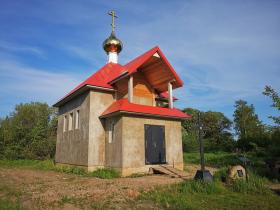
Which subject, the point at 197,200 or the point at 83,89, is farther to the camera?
the point at 83,89

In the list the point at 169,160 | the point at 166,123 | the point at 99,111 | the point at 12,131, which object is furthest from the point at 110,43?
the point at 12,131

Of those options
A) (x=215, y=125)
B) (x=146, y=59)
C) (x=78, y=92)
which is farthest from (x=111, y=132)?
(x=215, y=125)

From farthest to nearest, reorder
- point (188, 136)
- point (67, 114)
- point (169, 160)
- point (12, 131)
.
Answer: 1. point (188, 136)
2. point (12, 131)
3. point (67, 114)
4. point (169, 160)

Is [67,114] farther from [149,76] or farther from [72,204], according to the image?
[72,204]

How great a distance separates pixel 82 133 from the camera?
50.1ft

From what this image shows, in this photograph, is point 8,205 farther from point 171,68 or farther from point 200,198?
point 171,68

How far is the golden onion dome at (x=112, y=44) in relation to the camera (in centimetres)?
2102

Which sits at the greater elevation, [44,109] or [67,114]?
[44,109]

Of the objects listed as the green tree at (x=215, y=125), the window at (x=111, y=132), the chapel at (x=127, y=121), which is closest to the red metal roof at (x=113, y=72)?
the chapel at (x=127, y=121)

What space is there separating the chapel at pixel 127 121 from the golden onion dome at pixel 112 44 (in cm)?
451

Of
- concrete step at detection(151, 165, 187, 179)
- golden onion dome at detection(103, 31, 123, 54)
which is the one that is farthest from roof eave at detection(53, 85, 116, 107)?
golden onion dome at detection(103, 31, 123, 54)

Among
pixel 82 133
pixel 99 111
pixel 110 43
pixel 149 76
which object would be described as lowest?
pixel 82 133

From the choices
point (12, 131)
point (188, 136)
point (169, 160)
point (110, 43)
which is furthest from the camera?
point (188, 136)

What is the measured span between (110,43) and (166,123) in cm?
992
